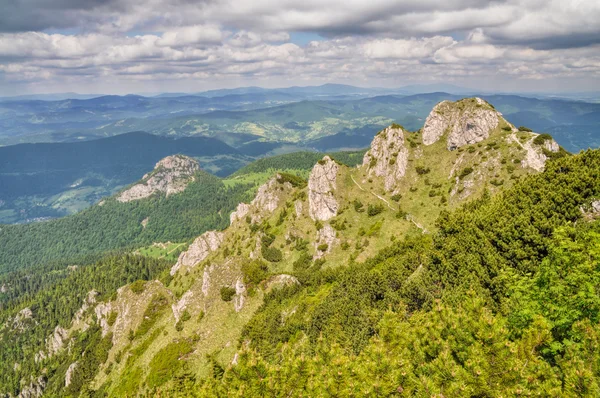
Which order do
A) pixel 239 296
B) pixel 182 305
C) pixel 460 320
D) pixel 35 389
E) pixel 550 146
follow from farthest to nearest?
pixel 35 389, pixel 550 146, pixel 182 305, pixel 239 296, pixel 460 320

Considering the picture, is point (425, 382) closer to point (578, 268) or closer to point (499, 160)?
point (578, 268)

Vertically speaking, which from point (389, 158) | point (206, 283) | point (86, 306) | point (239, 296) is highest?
point (389, 158)

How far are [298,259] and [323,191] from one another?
31326 mm

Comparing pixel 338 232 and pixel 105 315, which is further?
pixel 105 315

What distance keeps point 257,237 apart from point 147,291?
4683 cm

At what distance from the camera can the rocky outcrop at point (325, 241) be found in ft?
391

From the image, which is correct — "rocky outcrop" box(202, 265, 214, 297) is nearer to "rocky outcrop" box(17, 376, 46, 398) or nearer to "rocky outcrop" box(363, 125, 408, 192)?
"rocky outcrop" box(363, 125, 408, 192)

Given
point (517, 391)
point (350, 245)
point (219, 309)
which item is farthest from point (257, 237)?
point (517, 391)

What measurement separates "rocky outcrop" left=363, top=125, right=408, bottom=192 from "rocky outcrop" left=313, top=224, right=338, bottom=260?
30.7 m

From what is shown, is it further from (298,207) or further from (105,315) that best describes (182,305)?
(298,207)

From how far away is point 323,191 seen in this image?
136500mm

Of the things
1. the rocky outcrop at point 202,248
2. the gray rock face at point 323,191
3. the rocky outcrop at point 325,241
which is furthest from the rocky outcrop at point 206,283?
the rocky outcrop at point 202,248

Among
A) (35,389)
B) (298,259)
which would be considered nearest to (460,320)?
(298,259)

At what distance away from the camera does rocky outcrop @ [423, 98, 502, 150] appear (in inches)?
4906
